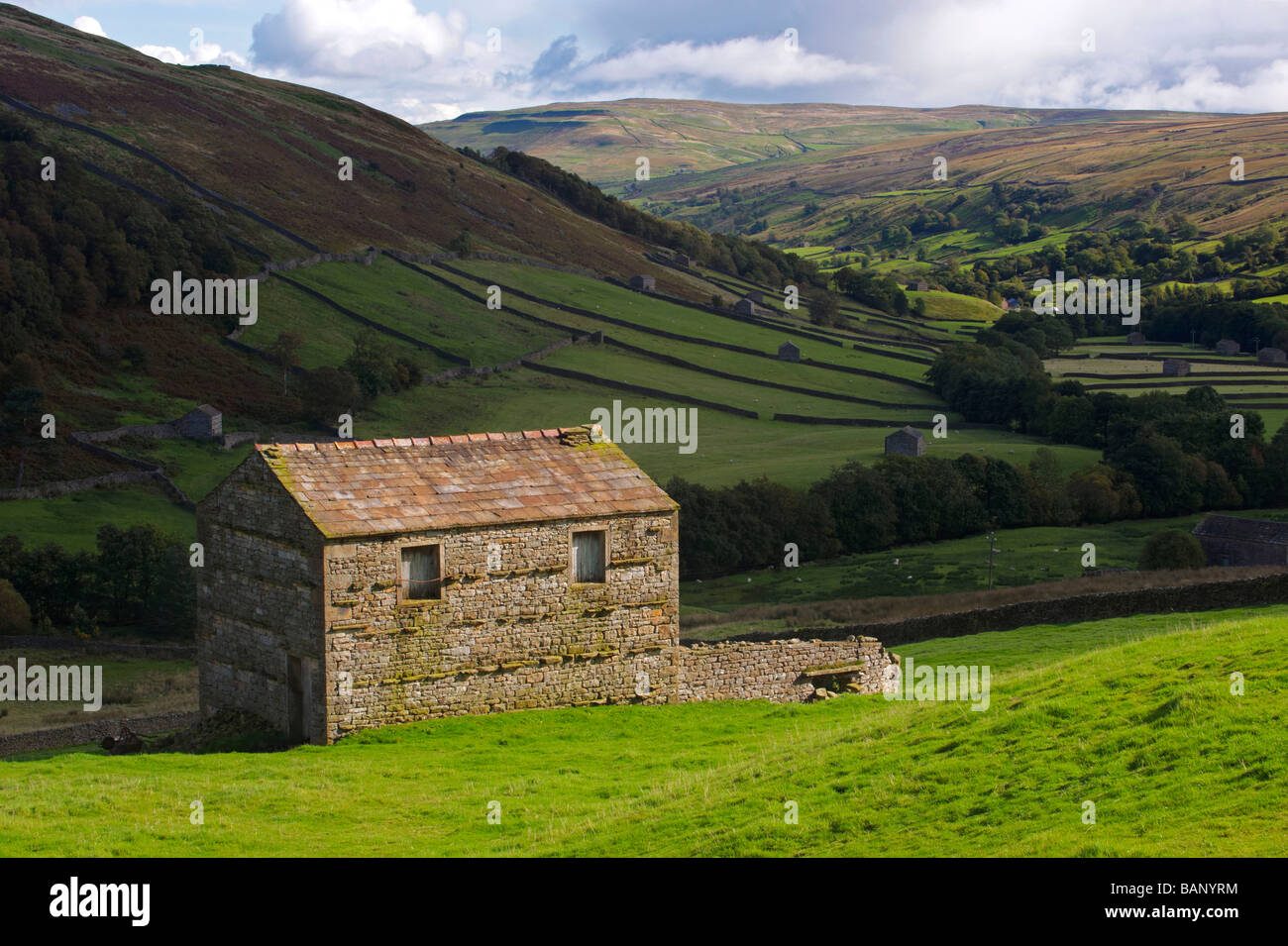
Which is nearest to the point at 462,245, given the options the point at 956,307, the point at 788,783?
the point at 956,307

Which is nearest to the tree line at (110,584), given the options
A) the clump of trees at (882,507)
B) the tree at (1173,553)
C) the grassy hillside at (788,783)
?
the clump of trees at (882,507)

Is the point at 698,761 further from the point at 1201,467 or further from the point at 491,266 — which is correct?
the point at 491,266

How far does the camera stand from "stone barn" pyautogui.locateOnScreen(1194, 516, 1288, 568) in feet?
208

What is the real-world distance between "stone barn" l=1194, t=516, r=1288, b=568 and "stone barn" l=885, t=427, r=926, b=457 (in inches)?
906

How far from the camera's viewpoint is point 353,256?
12038cm

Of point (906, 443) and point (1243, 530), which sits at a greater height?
point (906, 443)

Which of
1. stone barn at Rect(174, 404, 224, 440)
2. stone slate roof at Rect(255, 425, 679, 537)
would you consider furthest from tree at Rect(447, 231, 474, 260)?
stone slate roof at Rect(255, 425, 679, 537)

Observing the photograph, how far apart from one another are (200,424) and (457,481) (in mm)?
58082

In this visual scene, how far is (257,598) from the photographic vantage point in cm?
2634

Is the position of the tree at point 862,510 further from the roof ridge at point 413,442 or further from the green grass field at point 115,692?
the roof ridge at point 413,442

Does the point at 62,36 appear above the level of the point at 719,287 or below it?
above

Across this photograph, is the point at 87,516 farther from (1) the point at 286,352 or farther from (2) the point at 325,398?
(1) the point at 286,352

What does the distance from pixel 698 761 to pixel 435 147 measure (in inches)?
6320
